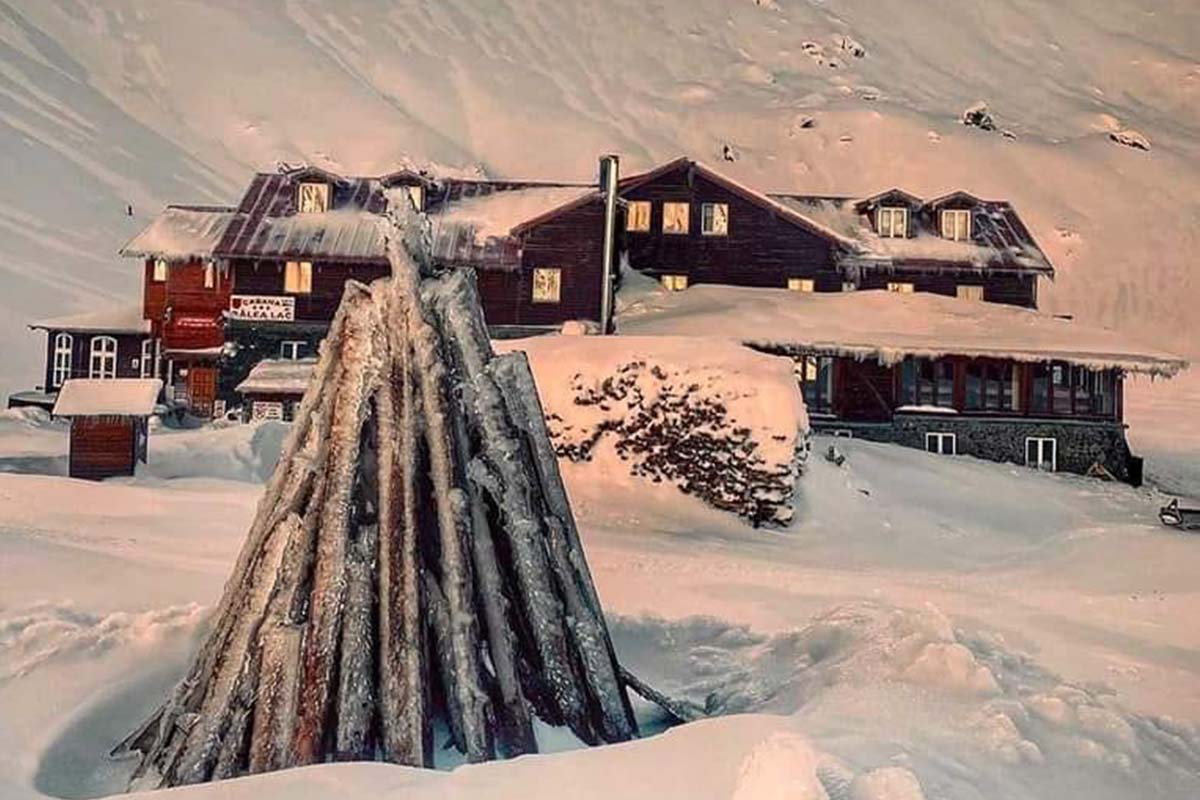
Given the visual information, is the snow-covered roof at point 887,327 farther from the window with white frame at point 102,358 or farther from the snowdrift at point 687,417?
the window with white frame at point 102,358

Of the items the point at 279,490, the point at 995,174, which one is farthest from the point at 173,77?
the point at 995,174

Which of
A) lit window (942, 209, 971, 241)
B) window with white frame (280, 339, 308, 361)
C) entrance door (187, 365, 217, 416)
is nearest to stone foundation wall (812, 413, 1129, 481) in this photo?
lit window (942, 209, 971, 241)

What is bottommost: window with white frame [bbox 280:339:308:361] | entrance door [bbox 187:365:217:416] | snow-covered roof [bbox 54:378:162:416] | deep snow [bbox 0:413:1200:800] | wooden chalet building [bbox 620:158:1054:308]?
deep snow [bbox 0:413:1200:800]

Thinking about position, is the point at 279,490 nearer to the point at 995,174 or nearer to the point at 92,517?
Result: the point at 92,517

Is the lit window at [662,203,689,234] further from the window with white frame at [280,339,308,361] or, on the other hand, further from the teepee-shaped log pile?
the teepee-shaped log pile

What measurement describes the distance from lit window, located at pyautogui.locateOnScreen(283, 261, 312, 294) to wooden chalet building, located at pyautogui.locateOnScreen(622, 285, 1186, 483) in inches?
215

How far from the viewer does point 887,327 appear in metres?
16.2

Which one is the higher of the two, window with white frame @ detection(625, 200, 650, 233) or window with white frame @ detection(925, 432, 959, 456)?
window with white frame @ detection(625, 200, 650, 233)

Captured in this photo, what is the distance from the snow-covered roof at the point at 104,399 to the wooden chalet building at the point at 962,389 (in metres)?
7.80

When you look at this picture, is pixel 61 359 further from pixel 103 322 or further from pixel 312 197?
pixel 312 197

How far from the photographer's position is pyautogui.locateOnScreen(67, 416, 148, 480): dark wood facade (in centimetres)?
984

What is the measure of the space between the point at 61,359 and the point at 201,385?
4695mm

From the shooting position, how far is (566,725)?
118 inches

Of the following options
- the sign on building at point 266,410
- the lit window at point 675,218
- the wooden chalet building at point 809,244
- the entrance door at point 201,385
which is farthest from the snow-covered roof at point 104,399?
the lit window at point 675,218
